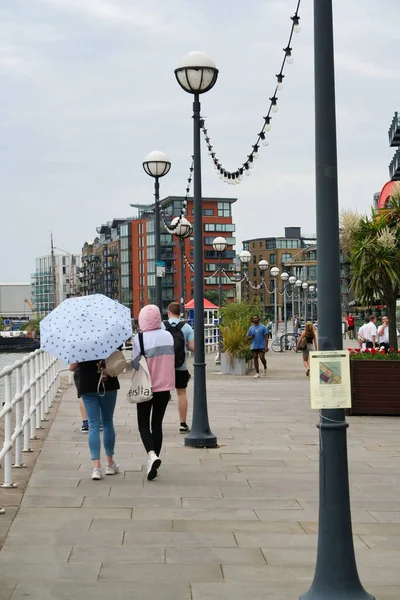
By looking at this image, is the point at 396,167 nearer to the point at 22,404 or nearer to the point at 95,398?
the point at 22,404

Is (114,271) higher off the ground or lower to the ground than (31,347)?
higher

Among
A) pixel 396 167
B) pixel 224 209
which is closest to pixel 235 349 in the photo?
pixel 396 167

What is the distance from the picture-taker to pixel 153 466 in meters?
8.92

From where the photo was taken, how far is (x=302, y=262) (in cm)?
16275

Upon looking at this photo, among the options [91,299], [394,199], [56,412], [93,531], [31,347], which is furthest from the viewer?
[31,347]

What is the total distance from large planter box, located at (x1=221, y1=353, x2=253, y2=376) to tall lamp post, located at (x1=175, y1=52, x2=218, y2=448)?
1365 cm

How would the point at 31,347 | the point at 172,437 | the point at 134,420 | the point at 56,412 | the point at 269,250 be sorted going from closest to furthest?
the point at 172,437 < the point at 134,420 < the point at 56,412 < the point at 31,347 < the point at 269,250

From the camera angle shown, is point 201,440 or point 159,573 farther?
point 201,440

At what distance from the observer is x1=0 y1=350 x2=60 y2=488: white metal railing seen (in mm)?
8352

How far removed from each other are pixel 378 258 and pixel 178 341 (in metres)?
5.02

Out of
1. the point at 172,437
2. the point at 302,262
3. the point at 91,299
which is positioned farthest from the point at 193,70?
the point at 302,262

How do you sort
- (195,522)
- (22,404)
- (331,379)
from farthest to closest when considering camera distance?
(22,404) → (195,522) → (331,379)

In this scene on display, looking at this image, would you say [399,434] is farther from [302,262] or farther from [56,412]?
[302,262]

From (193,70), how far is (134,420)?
5.52 metres
